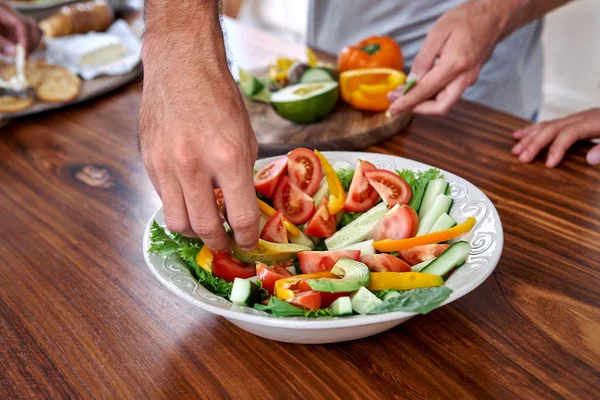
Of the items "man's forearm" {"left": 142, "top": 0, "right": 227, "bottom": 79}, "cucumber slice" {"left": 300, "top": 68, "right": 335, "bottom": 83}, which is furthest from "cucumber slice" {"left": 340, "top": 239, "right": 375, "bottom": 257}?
"cucumber slice" {"left": 300, "top": 68, "right": 335, "bottom": 83}

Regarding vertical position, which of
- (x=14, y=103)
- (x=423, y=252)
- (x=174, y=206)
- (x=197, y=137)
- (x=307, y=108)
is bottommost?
(x=14, y=103)

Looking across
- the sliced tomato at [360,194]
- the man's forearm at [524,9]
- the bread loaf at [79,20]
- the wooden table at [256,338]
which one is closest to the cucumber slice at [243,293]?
the wooden table at [256,338]

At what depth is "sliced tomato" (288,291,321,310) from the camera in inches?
33.5

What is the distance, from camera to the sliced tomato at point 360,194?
3.74 ft

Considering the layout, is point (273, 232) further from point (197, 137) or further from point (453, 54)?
point (453, 54)

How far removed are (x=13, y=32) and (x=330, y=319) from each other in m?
1.92

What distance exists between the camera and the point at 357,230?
3.52 ft

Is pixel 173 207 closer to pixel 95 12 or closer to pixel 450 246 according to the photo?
pixel 450 246

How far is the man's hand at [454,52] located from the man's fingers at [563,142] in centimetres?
28

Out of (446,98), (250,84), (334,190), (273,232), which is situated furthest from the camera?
(250,84)

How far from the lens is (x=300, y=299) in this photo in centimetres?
85

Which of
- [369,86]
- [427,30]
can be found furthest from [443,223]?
[427,30]

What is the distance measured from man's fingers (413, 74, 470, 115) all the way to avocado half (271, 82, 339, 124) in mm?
267

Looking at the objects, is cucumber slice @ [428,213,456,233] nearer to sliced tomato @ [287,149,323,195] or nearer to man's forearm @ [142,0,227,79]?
sliced tomato @ [287,149,323,195]
